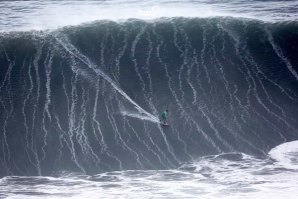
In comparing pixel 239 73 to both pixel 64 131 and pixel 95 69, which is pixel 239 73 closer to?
pixel 95 69

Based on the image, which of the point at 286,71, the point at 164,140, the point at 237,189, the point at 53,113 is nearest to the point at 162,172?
the point at 164,140

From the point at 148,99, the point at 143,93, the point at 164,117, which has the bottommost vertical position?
the point at 164,117

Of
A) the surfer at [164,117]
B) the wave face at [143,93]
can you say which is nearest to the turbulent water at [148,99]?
the wave face at [143,93]

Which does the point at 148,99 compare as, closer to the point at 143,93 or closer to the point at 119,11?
the point at 143,93

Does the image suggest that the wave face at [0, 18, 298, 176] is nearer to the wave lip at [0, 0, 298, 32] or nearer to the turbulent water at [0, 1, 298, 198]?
the turbulent water at [0, 1, 298, 198]

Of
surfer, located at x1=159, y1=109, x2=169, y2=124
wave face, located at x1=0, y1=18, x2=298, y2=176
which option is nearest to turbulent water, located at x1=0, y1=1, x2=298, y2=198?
wave face, located at x1=0, y1=18, x2=298, y2=176

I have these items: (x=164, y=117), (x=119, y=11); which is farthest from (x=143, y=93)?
(x=119, y=11)
